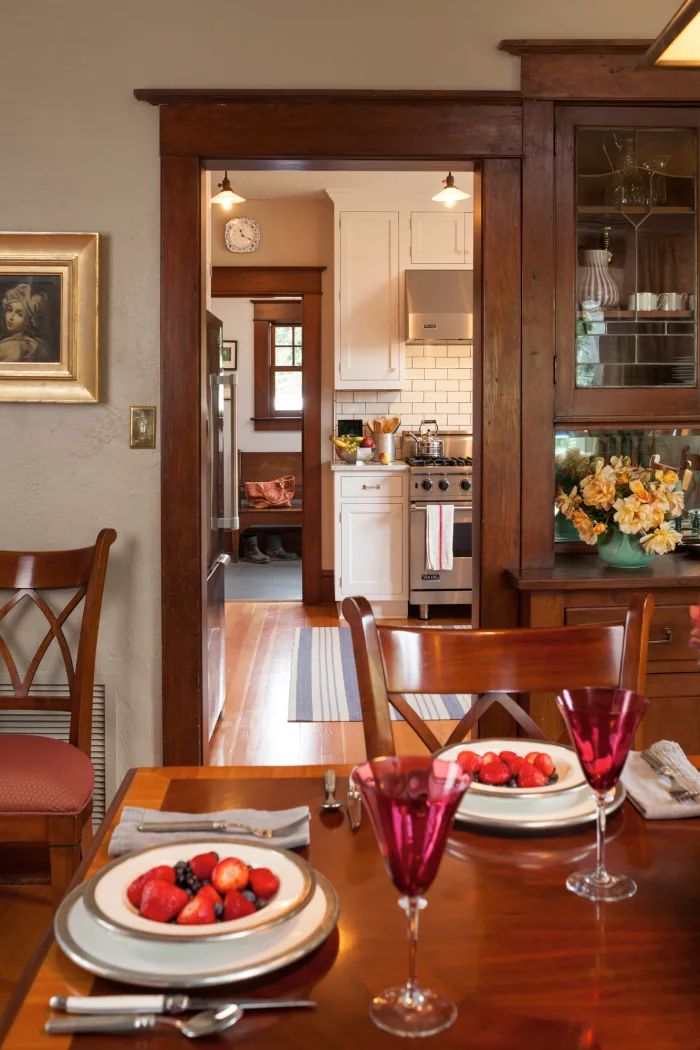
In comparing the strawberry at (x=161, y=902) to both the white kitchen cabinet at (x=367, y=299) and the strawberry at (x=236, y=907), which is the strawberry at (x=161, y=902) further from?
the white kitchen cabinet at (x=367, y=299)

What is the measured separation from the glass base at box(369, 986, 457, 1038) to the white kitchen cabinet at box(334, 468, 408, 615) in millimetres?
5953

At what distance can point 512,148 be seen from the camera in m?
3.06

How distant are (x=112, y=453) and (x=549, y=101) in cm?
163

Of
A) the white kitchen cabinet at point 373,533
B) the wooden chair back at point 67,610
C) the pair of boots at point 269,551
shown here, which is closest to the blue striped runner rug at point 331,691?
the white kitchen cabinet at point 373,533

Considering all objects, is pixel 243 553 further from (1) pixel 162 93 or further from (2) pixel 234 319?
(1) pixel 162 93

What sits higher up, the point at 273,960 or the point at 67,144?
the point at 67,144

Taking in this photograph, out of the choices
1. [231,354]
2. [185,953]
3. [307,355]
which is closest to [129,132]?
[185,953]

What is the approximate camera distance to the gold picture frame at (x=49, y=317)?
3010mm

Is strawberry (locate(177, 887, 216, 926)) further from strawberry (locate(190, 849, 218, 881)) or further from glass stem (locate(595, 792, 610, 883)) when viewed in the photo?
glass stem (locate(595, 792, 610, 883))

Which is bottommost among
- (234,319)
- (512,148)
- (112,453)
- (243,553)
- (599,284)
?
(243,553)

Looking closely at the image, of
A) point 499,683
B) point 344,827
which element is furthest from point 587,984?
point 499,683

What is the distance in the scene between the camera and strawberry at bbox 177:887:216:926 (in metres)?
0.89

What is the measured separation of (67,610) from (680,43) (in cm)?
187

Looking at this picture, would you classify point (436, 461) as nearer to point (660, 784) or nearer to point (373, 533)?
point (373, 533)
